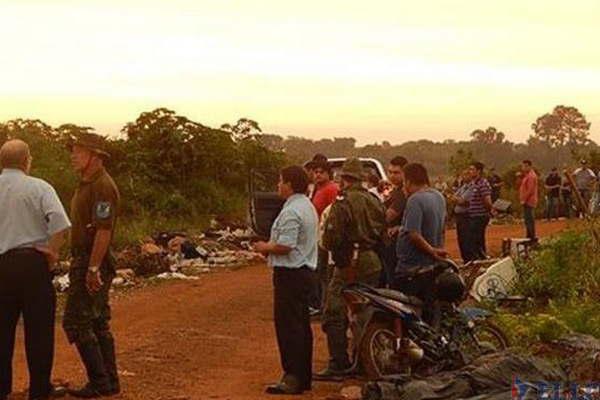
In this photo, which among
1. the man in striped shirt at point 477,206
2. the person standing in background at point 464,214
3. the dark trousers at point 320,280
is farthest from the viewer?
the person standing in background at point 464,214

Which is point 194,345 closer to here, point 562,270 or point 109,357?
point 109,357

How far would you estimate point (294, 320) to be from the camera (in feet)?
28.9

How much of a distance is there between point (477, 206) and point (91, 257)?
27.4 ft

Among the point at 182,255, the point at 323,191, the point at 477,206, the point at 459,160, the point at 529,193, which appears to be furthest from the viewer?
the point at 459,160

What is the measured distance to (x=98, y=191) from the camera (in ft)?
27.4

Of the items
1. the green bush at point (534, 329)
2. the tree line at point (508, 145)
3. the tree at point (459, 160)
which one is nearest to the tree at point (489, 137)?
the tree line at point (508, 145)

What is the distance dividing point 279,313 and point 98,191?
168 cm

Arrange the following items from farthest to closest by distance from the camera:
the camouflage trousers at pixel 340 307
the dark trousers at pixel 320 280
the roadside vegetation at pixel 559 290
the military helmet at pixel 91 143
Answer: the dark trousers at pixel 320 280 → the roadside vegetation at pixel 559 290 → the camouflage trousers at pixel 340 307 → the military helmet at pixel 91 143

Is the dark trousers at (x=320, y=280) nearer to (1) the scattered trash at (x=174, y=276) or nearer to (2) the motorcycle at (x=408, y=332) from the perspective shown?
(2) the motorcycle at (x=408, y=332)

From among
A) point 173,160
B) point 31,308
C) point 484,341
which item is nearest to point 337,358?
point 484,341

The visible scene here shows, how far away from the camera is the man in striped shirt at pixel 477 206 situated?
1556 cm

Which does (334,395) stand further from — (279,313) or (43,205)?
(43,205)

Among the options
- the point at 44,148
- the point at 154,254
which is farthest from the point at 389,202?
the point at 44,148

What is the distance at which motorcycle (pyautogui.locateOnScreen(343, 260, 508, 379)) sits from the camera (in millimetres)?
8695
